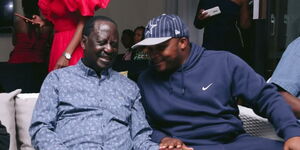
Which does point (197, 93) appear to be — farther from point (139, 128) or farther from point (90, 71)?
point (90, 71)

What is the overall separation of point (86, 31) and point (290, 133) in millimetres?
1025

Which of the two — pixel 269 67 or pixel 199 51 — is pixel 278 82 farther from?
pixel 269 67

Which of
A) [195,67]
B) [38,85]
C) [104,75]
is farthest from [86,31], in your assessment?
[38,85]

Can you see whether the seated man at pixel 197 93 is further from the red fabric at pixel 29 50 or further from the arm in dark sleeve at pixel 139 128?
the red fabric at pixel 29 50

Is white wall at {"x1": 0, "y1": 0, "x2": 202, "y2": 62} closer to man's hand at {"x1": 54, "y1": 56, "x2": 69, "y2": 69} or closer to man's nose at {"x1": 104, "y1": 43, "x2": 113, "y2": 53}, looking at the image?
man's hand at {"x1": 54, "y1": 56, "x2": 69, "y2": 69}

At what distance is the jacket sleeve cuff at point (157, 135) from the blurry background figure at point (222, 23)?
5.06 feet

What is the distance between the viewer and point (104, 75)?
2082mm

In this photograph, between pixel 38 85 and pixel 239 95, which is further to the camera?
pixel 38 85

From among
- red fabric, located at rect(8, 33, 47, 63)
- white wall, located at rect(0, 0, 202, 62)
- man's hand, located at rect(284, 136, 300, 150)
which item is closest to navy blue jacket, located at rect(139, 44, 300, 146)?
man's hand, located at rect(284, 136, 300, 150)

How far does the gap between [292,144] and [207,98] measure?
1.46 ft

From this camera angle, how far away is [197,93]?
2.00m

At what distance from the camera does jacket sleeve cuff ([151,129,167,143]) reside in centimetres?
201

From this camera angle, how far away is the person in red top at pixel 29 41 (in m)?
3.21

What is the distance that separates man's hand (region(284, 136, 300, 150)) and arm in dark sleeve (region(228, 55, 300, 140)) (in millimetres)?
27
